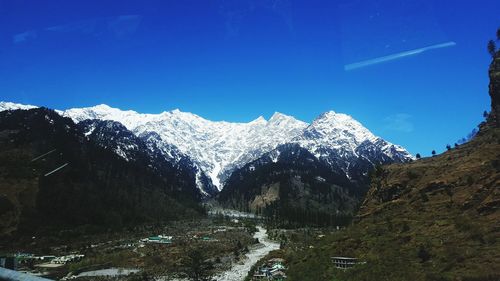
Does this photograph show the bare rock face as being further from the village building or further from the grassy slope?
the village building

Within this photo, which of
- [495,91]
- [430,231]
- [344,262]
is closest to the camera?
[430,231]

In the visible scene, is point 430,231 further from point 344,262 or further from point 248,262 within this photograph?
point 248,262

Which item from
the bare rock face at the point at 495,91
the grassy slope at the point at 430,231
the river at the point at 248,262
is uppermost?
the bare rock face at the point at 495,91

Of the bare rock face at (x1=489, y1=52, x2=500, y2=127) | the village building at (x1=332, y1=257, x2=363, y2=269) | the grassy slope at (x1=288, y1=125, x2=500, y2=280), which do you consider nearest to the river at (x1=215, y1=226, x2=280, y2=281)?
the grassy slope at (x1=288, y1=125, x2=500, y2=280)

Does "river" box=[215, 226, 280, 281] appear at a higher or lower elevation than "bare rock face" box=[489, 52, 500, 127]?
lower

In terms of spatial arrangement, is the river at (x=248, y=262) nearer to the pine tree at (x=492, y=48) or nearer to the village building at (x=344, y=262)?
the village building at (x=344, y=262)

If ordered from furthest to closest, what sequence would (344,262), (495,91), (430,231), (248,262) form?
(495,91) < (248,262) < (344,262) < (430,231)

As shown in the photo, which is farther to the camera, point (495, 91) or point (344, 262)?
point (495, 91)

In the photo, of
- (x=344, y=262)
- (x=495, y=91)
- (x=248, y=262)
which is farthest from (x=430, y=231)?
(x=495, y=91)

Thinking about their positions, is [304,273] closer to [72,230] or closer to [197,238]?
[197,238]

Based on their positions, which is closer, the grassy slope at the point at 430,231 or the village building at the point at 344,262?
the grassy slope at the point at 430,231

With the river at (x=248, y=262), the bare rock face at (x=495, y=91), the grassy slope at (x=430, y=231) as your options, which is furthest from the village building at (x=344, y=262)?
the bare rock face at (x=495, y=91)

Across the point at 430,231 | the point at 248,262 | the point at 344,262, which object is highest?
the point at 430,231
